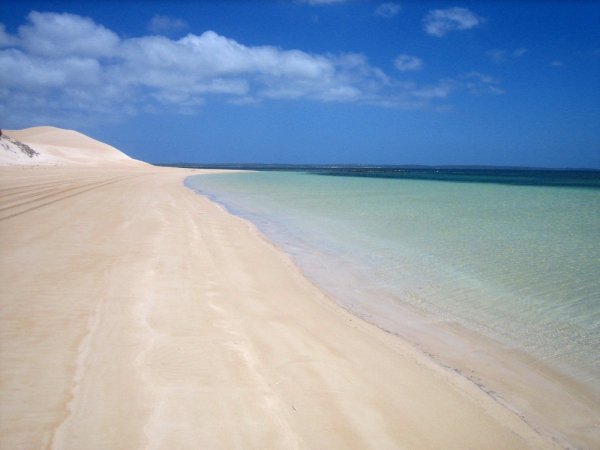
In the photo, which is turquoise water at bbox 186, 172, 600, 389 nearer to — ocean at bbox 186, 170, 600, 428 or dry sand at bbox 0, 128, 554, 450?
ocean at bbox 186, 170, 600, 428

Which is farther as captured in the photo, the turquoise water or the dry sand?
the turquoise water

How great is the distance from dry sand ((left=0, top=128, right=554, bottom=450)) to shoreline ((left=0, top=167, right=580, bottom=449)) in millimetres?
10

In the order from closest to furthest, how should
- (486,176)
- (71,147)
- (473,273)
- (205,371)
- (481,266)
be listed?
(205,371), (473,273), (481,266), (486,176), (71,147)

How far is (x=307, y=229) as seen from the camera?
959cm

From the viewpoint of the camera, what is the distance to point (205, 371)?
2.70 meters

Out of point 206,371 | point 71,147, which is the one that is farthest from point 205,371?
point 71,147

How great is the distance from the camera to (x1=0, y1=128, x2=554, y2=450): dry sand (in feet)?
7.00

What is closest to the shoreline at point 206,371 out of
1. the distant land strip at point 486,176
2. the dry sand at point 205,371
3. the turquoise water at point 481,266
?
the dry sand at point 205,371

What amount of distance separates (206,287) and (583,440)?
359 cm

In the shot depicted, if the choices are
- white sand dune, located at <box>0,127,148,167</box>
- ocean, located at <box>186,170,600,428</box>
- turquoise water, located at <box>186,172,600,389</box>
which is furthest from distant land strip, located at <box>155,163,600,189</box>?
white sand dune, located at <box>0,127,148,167</box>

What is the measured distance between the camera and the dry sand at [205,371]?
213 cm

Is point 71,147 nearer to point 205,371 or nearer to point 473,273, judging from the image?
point 473,273

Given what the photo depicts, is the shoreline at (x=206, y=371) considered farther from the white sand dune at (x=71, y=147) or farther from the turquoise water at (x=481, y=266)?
the white sand dune at (x=71, y=147)

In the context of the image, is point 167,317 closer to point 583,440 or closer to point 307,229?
point 583,440
